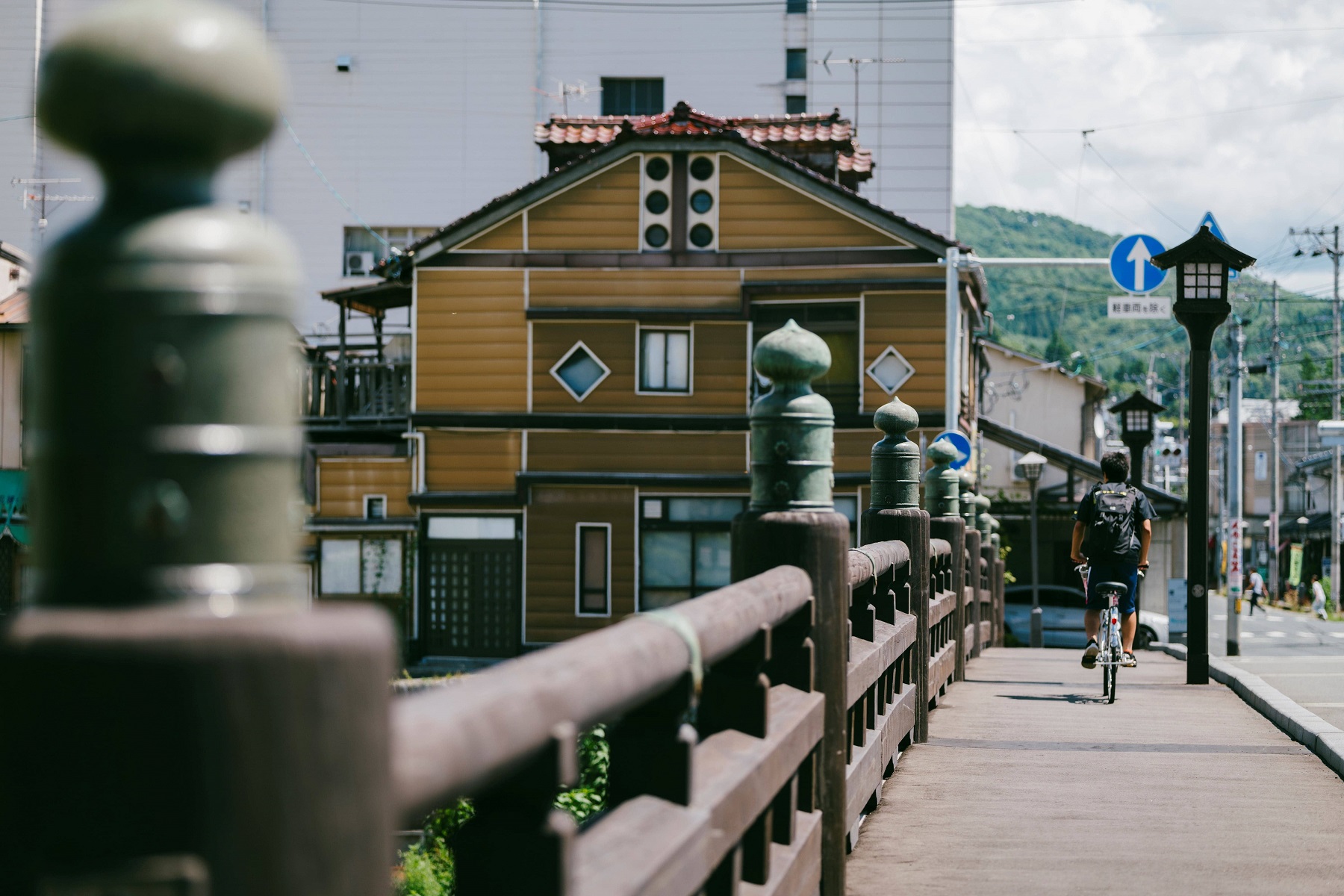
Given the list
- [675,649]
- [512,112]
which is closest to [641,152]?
[512,112]

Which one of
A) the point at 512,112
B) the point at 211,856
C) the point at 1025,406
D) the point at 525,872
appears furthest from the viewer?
the point at 1025,406

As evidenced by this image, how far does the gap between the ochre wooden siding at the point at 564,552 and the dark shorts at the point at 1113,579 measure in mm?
13636

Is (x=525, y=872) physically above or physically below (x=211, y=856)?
below

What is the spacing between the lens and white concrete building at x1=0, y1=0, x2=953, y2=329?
119 feet

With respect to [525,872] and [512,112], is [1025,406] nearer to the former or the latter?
[512,112]

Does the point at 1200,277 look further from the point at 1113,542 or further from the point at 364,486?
the point at 364,486

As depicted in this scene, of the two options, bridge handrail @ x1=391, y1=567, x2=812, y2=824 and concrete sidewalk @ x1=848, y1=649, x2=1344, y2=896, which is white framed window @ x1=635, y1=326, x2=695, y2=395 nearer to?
concrete sidewalk @ x1=848, y1=649, x2=1344, y2=896

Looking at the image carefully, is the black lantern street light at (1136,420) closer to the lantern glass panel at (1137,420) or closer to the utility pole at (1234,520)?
the lantern glass panel at (1137,420)

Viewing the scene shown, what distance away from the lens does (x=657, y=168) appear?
23.5m

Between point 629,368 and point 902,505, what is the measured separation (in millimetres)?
16616

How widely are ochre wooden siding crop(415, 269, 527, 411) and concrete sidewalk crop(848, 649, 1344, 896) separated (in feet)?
51.6

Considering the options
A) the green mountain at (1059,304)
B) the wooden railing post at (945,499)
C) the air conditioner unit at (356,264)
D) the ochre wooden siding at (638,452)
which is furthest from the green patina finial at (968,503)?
the green mountain at (1059,304)

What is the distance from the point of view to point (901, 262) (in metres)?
23.0

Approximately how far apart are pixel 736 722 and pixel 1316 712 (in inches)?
293
